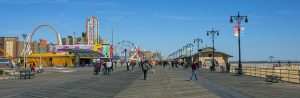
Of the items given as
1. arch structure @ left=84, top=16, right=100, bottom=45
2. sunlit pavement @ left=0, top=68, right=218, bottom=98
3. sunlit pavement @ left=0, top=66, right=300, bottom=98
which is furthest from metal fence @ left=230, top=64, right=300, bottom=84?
arch structure @ left=84, top=16, right=100, bottom=45

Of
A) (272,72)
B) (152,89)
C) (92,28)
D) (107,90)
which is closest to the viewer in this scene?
(107,90)

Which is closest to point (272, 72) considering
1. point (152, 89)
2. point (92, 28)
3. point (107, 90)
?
point (152, 89)

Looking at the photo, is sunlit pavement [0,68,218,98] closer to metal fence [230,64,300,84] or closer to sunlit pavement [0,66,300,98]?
sunlit pavement [0,66,300,98]

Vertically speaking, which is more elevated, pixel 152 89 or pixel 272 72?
pixel 272 72

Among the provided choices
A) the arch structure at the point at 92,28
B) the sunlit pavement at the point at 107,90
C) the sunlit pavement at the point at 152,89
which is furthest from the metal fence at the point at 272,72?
the arch structure at the point at 92,28

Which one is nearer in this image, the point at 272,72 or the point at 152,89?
the point at 152,89

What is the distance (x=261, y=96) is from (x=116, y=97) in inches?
219

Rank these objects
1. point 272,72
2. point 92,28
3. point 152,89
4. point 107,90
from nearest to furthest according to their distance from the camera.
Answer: point 107,90, point 152,89, point 272,72, point 92,28

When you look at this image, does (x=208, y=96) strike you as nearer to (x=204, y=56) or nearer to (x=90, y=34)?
(x=204, y=56)

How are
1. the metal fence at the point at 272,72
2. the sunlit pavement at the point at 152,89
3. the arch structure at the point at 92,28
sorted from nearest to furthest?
the sunlit pavement at the point at 152,89, the metal fence at the point at 272,72, the arch structure at the point at 92,28

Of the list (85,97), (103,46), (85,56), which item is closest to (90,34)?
(103,46)

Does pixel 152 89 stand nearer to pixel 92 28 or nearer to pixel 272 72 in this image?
pixel 272 72

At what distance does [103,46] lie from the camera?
13162cm

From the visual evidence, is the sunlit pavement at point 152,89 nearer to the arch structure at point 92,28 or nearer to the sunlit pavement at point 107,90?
the sunlit pavement at point 107,90
